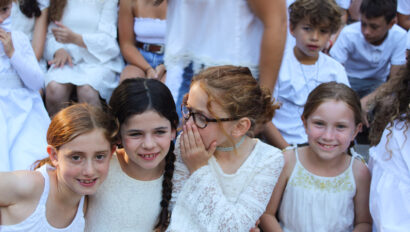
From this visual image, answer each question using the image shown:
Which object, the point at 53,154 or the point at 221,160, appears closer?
the point at 53,154

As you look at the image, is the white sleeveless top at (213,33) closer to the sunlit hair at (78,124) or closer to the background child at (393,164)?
the sunlit hair at (78,124)

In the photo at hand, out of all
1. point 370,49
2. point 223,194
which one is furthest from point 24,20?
point 370,49

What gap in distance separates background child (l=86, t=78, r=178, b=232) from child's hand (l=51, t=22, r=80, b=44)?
1.63 meters

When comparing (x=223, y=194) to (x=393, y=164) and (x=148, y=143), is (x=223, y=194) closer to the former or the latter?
(x=148, y=143)

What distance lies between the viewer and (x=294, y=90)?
2.99 metres

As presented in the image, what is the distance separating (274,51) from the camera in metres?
1.96

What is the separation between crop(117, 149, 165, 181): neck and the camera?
1.98 metres

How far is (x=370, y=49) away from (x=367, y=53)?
5 centimetres

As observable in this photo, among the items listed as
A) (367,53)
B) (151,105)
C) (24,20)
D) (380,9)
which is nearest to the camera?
(151,105)

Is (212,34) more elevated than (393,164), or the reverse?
(212,34)

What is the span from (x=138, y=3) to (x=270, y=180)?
1.95 m

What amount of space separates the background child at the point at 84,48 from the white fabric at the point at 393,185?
6.84ft

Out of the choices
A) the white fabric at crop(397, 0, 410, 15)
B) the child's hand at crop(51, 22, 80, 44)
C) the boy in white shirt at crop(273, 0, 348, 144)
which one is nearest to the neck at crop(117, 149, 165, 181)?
the boy in white shirt at crop(273, 0, 348, 144)

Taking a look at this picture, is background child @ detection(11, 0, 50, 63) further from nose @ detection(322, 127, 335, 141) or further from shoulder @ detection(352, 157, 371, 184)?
shoulder @ detection(352, 157, 371, 184)
